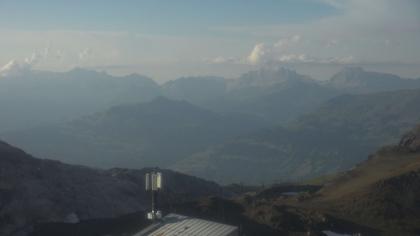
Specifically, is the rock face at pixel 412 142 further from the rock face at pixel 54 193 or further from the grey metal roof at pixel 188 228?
the grey metal roof at pixel 188 228

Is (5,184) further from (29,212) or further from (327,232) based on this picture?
(327,232)

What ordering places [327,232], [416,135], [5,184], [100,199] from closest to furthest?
[327,232], [5,184], [100,199], [416,135]

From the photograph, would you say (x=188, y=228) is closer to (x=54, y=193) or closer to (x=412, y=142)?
(x=54, y=193)

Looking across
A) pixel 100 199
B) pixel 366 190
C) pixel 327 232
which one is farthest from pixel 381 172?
pixel 100 199

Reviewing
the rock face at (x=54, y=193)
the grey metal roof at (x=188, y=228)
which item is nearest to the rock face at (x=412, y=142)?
the rock face at (x=54, y=193)

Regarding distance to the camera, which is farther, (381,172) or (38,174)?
(381,172)

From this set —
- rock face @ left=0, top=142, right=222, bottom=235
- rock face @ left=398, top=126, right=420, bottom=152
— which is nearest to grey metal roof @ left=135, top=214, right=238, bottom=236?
rock face @ left=0, top=142, right=222, bottom=235
